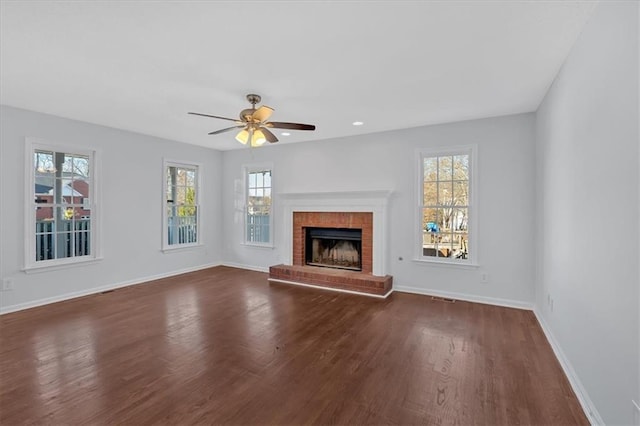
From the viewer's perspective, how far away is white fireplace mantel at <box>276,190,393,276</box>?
5102 millimetres

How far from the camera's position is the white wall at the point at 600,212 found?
60.9 inches

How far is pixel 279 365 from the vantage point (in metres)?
2.67

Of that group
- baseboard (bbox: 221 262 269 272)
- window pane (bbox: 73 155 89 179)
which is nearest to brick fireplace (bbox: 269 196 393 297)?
baseboard (bbox: 221 262 269 272)

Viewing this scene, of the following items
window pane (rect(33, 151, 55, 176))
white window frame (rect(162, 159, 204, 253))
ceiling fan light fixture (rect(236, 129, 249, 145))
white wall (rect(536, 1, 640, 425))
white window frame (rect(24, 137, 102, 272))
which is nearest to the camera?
white wall (rect(536, 1, 640, 425))

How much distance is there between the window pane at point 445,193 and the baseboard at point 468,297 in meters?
1.38

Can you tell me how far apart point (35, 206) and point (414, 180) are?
5.52 meters

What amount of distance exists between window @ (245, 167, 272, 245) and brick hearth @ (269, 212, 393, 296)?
0.86m

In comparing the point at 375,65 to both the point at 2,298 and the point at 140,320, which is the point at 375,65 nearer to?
the point at 140,320

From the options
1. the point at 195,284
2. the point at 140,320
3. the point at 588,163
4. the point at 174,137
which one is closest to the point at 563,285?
the point at 588,163

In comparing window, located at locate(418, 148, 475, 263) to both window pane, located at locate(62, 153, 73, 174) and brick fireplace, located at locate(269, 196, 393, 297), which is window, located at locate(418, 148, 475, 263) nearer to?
brick fireplace, located at locate(269, 196, 393, 297)

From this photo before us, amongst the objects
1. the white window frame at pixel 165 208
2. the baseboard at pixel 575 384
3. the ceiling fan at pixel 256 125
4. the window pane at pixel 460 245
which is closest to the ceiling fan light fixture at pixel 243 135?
the ceiling fan at pixel 256 125

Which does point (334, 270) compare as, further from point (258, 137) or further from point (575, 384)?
point (575, 384)

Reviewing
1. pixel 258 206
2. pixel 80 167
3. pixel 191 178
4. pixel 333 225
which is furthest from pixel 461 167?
pixel 80 167

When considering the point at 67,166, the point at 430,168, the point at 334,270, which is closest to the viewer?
the point at 67,166
